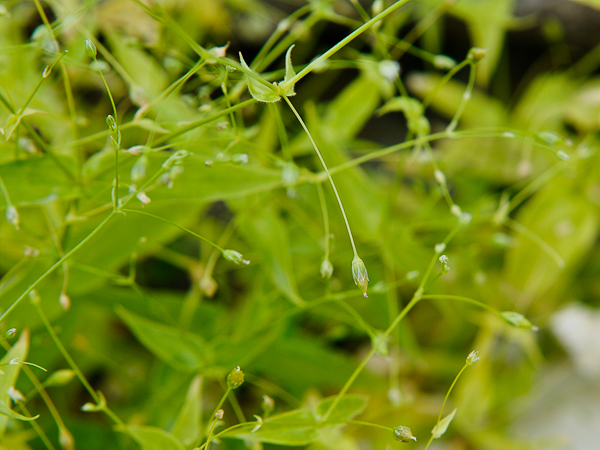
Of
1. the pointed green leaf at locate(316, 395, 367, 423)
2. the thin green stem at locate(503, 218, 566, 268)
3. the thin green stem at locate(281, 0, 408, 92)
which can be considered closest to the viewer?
the thin green stem at locate(281, 0, 408, 92)

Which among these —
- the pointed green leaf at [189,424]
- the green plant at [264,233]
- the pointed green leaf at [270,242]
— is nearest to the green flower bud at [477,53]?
the green plant at [264,233]

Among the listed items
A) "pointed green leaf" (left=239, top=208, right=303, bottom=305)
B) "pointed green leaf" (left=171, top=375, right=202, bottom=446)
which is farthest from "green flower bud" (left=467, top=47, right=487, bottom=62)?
"pointed green leaf" (left=171, top=375, right=202, bottom=446)

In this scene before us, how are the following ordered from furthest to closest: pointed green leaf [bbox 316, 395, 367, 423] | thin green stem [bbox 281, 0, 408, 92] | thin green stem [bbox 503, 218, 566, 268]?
thin green stem [bbox 503, 218, 566, 268] < pointed green leaf [bbox 316, 395, 367, 423] < thin green stem [bbox 281, 0, 408, 92]

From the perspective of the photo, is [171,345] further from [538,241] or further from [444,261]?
[538,241]

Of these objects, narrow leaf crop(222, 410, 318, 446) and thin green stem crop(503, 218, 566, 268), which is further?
thin green stem crop(503, 218, 566, 268)

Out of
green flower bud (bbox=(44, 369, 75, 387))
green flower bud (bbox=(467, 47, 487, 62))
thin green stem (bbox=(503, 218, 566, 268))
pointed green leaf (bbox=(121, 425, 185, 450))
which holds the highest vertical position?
green flower bud (bbox=(467, 47, 487, 62))

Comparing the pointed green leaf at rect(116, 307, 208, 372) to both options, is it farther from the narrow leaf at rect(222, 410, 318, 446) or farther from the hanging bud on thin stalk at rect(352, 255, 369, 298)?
the hanging bud on thin stalk at rect(352, 255, 369, 298)

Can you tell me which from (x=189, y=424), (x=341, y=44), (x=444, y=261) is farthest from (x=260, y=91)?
(x=189, y=424)
